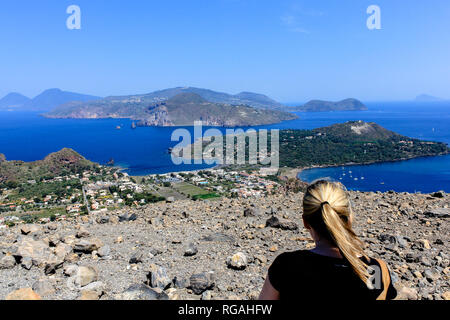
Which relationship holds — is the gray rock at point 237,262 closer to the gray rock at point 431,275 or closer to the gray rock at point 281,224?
the gray rock at point 281,224

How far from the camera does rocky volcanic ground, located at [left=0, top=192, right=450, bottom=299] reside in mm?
3814

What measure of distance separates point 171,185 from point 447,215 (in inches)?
1442

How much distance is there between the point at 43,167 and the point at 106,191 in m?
16.4

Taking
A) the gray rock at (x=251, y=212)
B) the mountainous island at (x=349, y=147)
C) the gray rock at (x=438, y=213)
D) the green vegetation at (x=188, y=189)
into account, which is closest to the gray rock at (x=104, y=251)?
the gray rock at (x=251, y=212)

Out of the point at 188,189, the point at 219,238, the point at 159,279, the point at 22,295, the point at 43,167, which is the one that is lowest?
the point at 188,189

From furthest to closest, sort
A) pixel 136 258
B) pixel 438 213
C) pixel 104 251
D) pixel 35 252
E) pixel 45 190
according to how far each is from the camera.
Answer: pixel 45 190 < pixel 438 213 < pixel 104 251 < pixel 35 252 < pixel 136 258

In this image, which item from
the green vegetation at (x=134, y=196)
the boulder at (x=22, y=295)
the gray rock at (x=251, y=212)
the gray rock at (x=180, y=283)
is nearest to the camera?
the boulder at (x=22, y=295)

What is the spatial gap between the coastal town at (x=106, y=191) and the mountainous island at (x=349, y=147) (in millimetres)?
17198

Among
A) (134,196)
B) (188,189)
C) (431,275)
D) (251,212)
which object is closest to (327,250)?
(431,275)

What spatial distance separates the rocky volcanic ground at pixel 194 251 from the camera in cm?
381

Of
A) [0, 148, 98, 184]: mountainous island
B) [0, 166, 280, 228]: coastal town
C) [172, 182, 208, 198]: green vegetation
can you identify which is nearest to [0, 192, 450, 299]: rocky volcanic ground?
[0, 166, 280, 228]: coastal town

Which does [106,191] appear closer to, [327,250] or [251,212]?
[251,212]

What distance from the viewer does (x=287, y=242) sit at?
5.32m

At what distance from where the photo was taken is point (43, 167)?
4375 cm
